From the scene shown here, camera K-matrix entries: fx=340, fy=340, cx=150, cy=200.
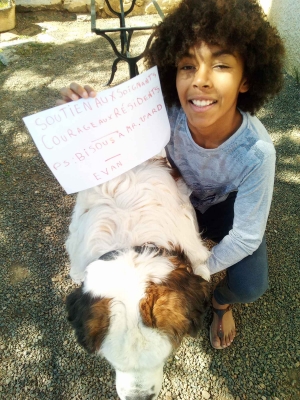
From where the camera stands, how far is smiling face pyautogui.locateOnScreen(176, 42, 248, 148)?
58.8 inches

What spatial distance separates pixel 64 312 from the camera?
2.48 meters

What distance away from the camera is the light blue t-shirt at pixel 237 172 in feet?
5.49

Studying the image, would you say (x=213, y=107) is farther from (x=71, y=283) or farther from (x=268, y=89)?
(x=71, y=283)

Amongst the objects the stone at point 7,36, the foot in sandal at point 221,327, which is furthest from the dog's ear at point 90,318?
the stone at point 7,36

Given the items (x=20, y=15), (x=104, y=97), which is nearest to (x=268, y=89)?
(x=104, y=97)

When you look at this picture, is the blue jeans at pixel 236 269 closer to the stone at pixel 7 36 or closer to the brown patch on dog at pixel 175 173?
the brown patch on dog at pixel 175 173

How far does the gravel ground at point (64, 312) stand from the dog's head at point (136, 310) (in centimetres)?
82

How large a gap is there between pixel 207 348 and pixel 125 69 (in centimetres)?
423

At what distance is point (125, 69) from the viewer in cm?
519

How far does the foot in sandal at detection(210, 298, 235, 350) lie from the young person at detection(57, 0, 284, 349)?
21cm

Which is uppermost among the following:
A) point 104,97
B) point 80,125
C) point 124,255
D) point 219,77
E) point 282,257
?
point 219,77

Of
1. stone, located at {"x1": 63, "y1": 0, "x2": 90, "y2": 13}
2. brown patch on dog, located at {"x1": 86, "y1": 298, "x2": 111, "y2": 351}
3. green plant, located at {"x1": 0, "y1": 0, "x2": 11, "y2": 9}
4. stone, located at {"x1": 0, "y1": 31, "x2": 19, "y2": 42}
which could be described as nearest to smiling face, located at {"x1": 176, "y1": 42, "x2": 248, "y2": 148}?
brown patch on dog, located at {"x1": 86, "y1": 298, "x2": 111, "y2": 351}

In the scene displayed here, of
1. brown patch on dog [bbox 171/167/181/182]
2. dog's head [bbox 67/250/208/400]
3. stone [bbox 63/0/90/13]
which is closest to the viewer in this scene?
dog's head [bbox 67/250/208/400]

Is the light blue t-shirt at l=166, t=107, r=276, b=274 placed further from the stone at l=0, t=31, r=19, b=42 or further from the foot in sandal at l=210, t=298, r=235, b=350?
the stone at l=0, t=31, r=19, b=42
